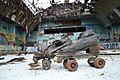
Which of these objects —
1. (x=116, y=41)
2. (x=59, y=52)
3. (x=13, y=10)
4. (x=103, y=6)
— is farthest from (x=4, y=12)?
(x=59, y=52)

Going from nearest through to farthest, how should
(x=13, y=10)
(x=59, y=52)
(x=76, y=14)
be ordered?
(x=59, y=52) < (x=13, y=10) < (x=76, y=14)

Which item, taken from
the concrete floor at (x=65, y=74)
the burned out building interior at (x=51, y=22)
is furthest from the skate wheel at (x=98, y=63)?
the burned out building interior at (x=51, y=22)

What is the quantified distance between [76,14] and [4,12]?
52.1 feet

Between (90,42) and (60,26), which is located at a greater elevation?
(60,26)

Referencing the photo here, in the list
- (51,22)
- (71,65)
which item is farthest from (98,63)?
(51,22)

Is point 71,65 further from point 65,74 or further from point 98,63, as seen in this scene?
point 98,63

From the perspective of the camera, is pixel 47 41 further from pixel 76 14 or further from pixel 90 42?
pixel 90 42

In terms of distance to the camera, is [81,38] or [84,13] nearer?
[81,38]

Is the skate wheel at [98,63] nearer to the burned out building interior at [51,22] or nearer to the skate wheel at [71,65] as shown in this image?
the skate wheel at [71,65]

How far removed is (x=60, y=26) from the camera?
45.6 metres

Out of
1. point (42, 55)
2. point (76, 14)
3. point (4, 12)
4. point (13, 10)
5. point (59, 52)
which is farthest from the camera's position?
point (76, 14)

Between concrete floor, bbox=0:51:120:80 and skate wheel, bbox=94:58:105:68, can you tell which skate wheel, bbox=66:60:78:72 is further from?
skate wheel, bbox=94:58:105:68

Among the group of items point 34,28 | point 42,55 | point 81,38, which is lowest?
point 42,55

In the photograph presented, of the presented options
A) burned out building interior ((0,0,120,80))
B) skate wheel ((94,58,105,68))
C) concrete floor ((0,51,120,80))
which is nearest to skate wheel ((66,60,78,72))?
concrete floor ((0,51,120,80))
